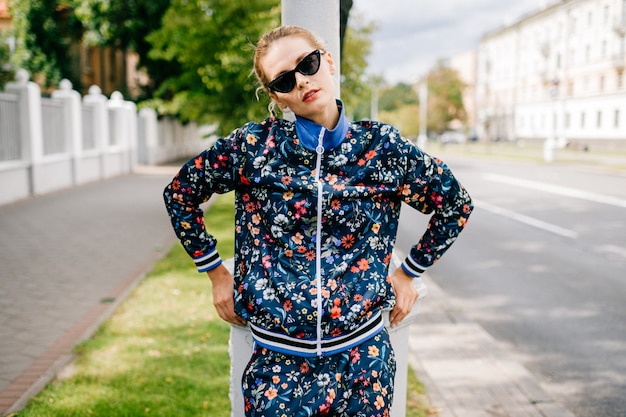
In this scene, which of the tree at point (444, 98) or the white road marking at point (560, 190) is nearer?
the white road marking at point (560, 190)

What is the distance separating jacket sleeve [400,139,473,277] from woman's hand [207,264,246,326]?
0.65 m

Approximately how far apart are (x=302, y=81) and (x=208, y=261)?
0.70 metres

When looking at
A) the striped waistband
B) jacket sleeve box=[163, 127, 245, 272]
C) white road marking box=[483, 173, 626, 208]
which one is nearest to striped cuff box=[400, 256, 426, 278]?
the striped waistband

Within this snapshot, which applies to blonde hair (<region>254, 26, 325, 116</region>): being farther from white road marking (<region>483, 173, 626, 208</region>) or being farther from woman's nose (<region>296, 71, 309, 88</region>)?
white road marking (<region>483, 173, 626, 208</region>)

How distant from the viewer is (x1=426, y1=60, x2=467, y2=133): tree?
90769mm

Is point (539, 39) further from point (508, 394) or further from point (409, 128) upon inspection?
point (508, 394)

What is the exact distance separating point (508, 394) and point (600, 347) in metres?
1.78

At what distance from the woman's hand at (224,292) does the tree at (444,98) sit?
89.2 m

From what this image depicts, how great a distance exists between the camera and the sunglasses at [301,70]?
1.96 m

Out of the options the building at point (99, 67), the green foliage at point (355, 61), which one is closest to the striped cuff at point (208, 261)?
the green foliage at point (355, 61)

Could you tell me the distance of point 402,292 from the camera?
2166 mm

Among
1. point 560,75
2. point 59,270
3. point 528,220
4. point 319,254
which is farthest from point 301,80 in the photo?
point 560,75

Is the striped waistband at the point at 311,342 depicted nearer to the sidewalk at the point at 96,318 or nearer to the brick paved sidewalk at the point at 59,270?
the sidewalk at the point at 96,318

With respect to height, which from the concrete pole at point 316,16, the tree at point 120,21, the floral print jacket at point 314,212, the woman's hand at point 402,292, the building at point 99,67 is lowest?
the woman's hand at point 402,292
